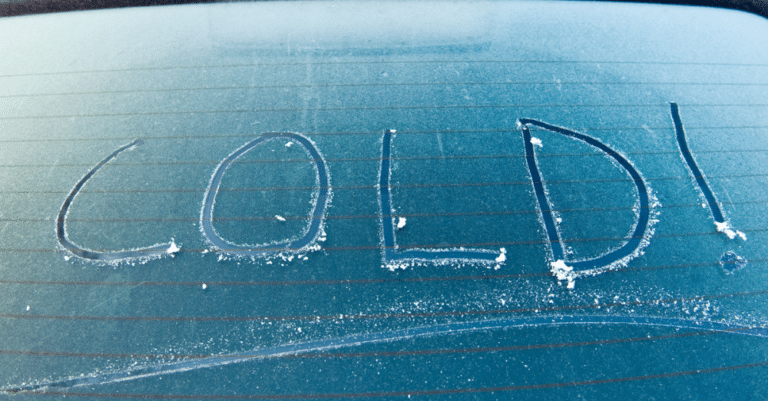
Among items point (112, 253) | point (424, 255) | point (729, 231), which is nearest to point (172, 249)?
point (112, 253)

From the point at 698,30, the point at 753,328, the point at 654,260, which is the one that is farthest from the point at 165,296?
the point at 698,30

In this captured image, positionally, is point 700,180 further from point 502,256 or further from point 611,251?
point 502,256

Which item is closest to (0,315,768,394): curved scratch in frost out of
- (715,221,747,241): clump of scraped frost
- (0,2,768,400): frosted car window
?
(0,2,768,400): frosted car window

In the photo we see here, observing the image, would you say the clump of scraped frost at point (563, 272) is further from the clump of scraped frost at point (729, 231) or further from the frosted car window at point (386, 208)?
the clump of scraped frost at point (729, 231)

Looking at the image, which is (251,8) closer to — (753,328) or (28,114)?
(28,114)

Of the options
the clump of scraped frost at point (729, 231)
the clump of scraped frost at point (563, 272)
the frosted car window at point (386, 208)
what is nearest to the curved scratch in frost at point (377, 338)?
the frosted car window at point (386, 208)
